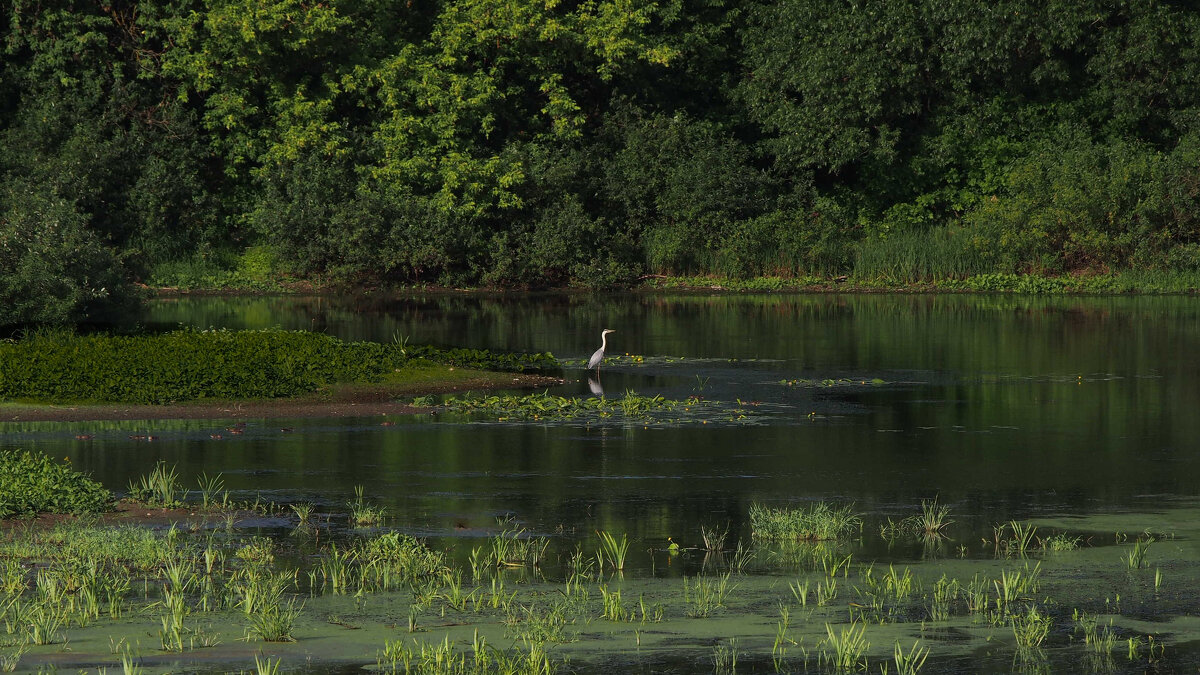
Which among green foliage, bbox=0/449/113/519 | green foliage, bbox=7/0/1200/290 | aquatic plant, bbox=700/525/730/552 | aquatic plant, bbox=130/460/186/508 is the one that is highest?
green foliage, bbox=7/0/1200/290

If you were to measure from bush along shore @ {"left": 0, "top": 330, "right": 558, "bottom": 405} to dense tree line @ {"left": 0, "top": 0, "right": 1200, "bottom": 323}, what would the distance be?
20.0 m

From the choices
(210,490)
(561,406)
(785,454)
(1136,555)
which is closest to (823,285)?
(561,406)

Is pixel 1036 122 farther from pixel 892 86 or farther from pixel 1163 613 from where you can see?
pixel 1163 613

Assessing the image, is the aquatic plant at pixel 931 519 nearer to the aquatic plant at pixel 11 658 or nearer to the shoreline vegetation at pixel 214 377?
the aquatic plant at pixel 11 658

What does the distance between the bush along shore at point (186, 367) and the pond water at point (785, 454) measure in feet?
4.77

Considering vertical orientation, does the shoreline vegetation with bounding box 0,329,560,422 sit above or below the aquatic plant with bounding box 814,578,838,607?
above

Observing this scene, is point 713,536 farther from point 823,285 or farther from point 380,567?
point 823,285

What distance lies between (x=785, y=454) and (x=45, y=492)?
7.36 meters

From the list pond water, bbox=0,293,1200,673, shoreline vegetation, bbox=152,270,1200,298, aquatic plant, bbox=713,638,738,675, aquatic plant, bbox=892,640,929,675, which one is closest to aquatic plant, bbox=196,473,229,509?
pond water, bbox=0,293,1200,673

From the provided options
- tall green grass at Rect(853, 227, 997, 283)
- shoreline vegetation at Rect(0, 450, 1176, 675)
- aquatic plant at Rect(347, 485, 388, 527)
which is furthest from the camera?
→ tall green grass at Rect(853, 227, 997, 283)

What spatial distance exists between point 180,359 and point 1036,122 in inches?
1282

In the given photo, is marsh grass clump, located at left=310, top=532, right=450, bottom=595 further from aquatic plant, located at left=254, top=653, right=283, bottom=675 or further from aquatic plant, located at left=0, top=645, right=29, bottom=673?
aquatic plant, located at left=0, top=645, right=29, bottom=673

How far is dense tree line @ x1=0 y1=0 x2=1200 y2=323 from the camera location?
42719mm

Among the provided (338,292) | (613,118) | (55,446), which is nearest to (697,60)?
(613,118)
